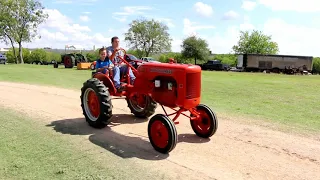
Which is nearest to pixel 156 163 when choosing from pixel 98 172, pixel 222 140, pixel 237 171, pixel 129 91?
pixel 98 172

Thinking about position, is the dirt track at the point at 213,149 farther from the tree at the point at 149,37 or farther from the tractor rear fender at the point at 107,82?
the tree at the point at 149,37

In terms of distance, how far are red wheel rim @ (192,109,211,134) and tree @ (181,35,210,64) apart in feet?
184

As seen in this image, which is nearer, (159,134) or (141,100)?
(159,134)

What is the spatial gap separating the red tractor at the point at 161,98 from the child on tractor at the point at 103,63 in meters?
0.13

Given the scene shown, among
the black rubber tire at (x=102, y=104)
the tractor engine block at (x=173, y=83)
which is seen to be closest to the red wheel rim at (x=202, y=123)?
the tractor engine block at (x=173, y=83)

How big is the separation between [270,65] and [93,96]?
42.5 m

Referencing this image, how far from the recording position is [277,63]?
1793 inches

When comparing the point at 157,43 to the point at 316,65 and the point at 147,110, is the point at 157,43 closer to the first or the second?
the point at 316,65

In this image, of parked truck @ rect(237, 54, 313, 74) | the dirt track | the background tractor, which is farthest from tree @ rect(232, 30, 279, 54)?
the dirt track

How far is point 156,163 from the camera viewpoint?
16.0ft

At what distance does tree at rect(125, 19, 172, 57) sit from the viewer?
64562 mm

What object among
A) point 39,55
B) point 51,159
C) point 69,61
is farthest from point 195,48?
point 51,159

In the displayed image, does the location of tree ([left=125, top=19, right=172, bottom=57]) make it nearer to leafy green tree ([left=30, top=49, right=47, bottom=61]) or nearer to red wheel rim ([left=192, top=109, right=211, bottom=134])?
leafy green tree ([left=30, top=49, right=47, bottom=61])

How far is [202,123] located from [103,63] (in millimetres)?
2846
